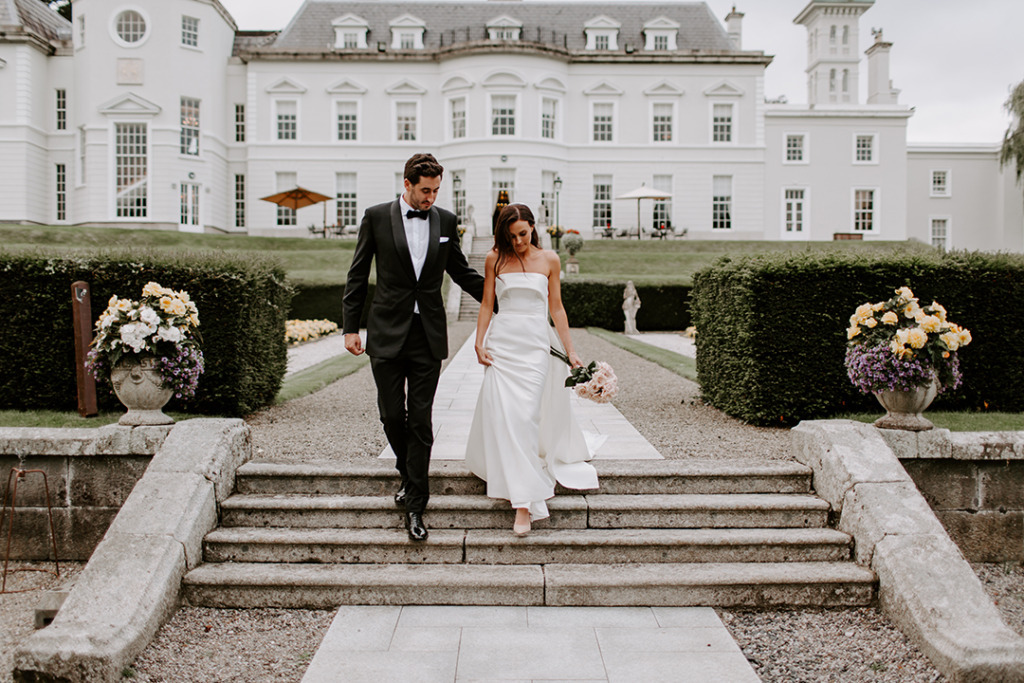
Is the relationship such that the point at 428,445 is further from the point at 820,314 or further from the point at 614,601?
the point at 820,314

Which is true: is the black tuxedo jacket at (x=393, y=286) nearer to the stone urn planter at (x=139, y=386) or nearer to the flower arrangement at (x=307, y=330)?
the stone urn planter at (x=139, y=386)

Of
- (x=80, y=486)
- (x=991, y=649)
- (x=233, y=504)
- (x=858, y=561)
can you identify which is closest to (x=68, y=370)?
(x=80, y=486)

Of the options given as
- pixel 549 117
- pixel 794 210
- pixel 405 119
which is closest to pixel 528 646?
pixel 549 117

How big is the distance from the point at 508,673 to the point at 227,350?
4.79 metres

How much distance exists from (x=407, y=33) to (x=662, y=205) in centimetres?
1531

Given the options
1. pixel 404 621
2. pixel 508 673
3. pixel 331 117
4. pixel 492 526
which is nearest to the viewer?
pixel 508 673

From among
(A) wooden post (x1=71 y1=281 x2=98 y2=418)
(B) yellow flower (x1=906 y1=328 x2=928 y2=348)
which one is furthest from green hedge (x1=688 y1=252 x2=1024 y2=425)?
(A) wooden post (x1=71 y1=281 x2=98 y2=418)

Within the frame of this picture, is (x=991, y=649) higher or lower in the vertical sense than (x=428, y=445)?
lower

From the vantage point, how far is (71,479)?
513 centimetres

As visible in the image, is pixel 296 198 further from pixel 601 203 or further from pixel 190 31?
pixel 601 203

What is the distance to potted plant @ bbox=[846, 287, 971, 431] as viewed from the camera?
198 inches

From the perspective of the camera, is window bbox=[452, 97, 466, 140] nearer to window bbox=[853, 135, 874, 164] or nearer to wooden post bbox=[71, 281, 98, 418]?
window bbox=[853, 135, 874, 164]

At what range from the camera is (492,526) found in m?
4.69

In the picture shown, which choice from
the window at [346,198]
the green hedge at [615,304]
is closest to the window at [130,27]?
the window at [346,198]
